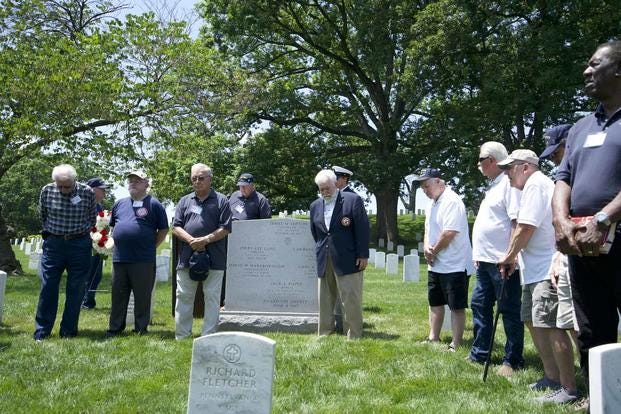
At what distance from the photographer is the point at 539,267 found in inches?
202

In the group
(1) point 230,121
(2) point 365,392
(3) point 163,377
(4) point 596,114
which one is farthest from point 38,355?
(1) point 230,121

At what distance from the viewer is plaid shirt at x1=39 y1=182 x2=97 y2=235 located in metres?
7.52

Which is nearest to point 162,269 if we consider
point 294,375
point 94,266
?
point 94,266

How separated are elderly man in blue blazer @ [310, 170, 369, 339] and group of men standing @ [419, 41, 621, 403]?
84 cm

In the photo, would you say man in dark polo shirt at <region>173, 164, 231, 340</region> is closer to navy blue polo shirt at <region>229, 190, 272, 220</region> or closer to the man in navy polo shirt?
the man in navy polo shirt

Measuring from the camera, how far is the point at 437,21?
21797 millimetres

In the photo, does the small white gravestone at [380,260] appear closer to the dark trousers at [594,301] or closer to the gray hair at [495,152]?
the gray hair at [495,152]

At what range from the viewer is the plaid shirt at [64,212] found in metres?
7.52

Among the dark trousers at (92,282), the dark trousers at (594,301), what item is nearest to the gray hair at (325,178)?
the dark trousers at (594,301)

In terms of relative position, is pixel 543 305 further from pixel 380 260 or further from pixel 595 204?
pixel 380 260

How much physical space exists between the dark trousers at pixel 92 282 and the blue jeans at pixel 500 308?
6.41 metres

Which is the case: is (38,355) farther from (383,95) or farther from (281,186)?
(383,95)

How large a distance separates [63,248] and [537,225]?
5318 mm

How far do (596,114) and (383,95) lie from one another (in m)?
24.3
